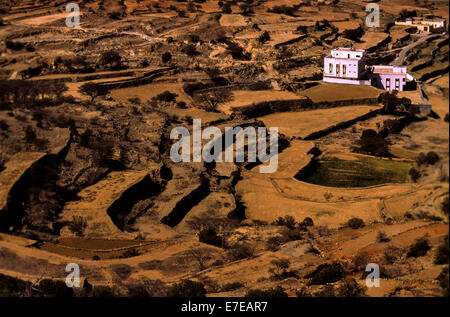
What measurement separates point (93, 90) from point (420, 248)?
90.1 ft

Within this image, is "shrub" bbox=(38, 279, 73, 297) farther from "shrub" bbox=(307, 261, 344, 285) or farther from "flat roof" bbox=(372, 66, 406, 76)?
"flat roof" bbox=(372, 66, 406, 76)

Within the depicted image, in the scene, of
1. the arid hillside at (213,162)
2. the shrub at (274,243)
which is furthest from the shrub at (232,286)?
the shrub at (274,243)

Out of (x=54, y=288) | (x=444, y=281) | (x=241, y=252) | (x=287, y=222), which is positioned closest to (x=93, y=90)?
(x=287, y=222)

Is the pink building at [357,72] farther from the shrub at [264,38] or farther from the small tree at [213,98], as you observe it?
the small tree at [213,98]

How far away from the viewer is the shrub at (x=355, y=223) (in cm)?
2047

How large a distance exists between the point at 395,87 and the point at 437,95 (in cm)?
3173

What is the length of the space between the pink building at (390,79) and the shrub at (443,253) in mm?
32436

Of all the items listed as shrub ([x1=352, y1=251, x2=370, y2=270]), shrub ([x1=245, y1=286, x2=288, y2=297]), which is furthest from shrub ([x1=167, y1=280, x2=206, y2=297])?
shrub ([x1=352, y1=251, x2=370, y2=270])

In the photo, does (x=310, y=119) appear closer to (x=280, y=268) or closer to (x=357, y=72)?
(x=357, y=72)

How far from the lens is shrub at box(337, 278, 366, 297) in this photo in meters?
12.4

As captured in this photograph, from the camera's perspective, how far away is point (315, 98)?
134ft

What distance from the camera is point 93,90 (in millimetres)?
38094

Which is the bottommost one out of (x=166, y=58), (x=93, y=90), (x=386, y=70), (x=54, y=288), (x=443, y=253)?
(x=386, y=70)
